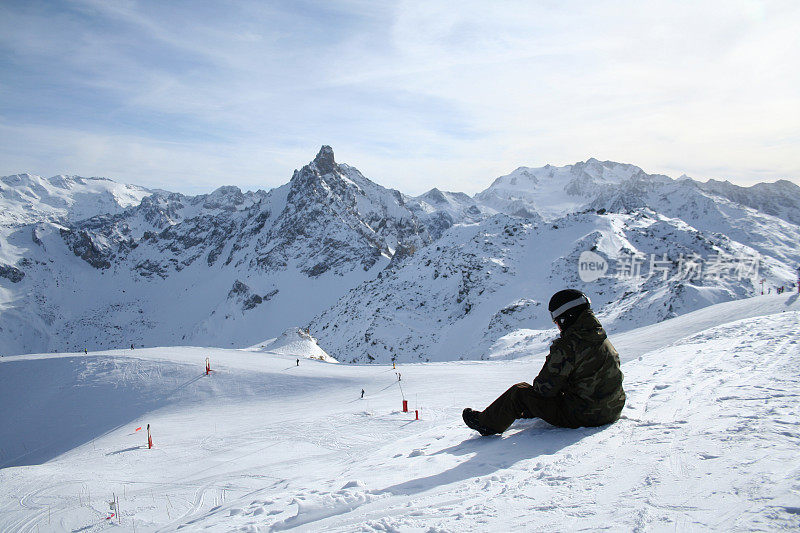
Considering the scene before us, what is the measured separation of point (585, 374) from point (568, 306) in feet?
2.86

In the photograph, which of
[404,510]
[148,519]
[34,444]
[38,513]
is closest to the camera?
[404,510]

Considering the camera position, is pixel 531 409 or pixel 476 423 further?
pixel 476 423

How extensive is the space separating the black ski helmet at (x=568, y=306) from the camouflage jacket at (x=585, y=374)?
81 millimetres

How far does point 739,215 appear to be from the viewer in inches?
6722

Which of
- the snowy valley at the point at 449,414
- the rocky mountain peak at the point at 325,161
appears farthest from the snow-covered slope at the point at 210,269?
the snowy valley at the point at 449,414

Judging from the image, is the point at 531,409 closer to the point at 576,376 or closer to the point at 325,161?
the point at 576,376

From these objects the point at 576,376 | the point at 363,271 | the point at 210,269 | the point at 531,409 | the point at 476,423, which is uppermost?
the point at 210,269

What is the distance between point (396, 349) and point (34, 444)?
97.1ft

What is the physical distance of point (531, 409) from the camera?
5.69 meters

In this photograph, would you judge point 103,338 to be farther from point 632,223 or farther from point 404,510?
point 404,510

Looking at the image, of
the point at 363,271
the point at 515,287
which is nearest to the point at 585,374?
the point at 515,287

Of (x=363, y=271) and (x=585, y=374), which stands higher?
(x=363, y=271)

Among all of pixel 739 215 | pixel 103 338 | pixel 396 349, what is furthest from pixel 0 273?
pixel 739 215

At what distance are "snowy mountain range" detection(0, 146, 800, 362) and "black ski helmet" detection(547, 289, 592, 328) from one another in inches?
985
